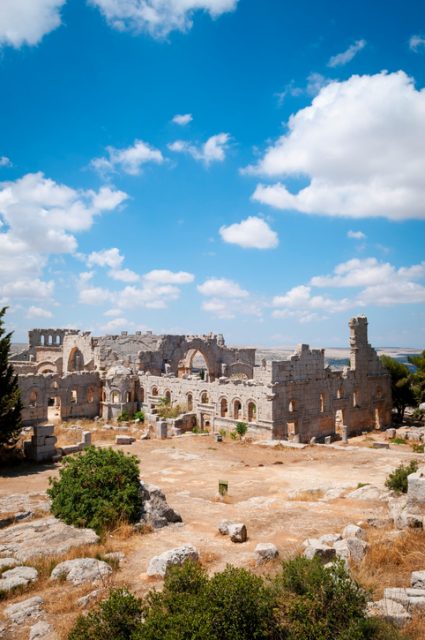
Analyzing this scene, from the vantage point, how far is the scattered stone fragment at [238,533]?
9023mm

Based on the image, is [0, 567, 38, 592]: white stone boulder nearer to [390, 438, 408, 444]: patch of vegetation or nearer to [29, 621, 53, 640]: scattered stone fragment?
[29, 621, 53, 640]: scattered stone fragment

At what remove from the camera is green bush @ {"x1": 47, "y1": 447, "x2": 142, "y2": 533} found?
10180mm

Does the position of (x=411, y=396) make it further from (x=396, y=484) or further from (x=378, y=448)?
(x=396, y=484)

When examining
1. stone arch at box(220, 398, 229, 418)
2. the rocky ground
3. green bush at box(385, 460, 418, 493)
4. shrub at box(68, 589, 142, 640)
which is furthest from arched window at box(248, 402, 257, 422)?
shrub at box(68, 589, 142, 640)

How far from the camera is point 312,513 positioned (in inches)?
430

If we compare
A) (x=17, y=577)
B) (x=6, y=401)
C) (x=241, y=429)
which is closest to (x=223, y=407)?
(x=241, y=429)

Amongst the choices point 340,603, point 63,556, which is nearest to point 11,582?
point 63,556

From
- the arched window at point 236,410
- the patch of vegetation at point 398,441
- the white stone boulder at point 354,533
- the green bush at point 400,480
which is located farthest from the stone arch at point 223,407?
the white stone boulder at point 354,533

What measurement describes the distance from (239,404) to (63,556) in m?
20.5

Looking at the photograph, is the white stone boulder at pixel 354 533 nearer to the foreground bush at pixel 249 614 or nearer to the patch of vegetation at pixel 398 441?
the foreground bush at pixel 249 614

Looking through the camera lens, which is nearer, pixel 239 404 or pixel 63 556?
pixel 63 556

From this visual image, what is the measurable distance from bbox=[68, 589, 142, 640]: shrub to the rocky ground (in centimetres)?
71

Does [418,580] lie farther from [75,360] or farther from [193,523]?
[75,360]

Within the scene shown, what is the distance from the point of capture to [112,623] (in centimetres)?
527
